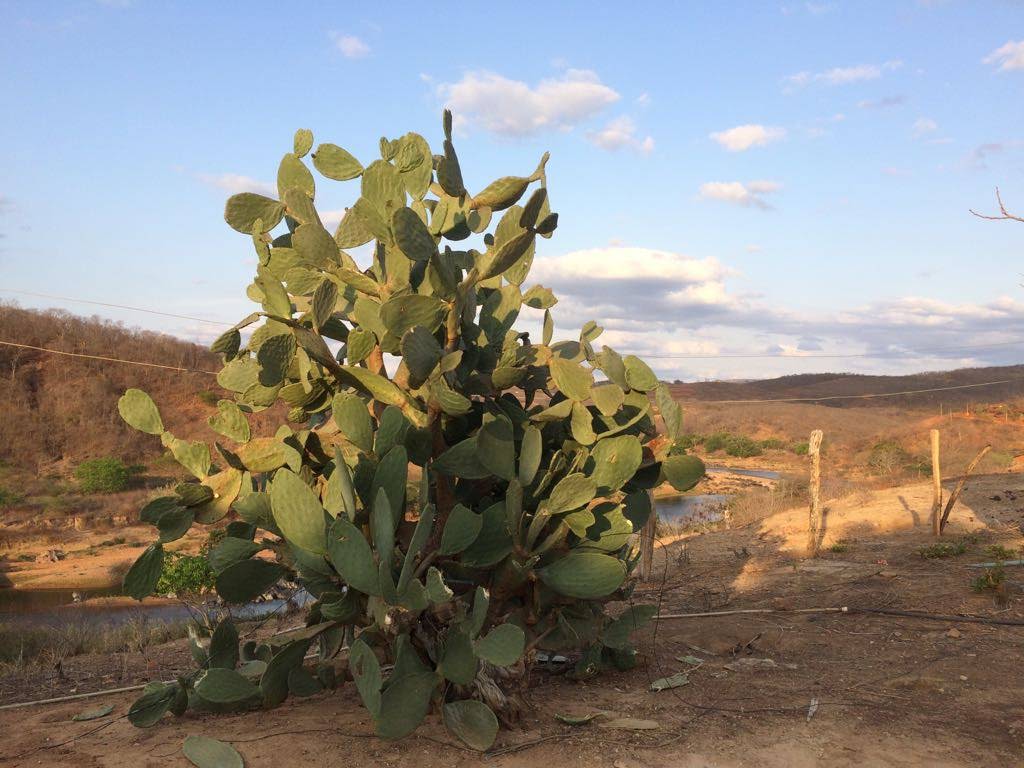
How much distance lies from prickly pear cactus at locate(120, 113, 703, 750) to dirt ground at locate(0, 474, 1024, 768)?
205mm

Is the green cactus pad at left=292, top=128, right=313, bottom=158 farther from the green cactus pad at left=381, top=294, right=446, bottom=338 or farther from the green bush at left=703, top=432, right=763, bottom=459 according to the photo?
the green bush at left=703, top=432, right=763, bottom=459

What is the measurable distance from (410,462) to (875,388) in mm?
66265

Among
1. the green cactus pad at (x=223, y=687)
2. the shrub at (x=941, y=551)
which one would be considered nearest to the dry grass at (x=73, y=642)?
the green cactus pad at (x=223, y=687)

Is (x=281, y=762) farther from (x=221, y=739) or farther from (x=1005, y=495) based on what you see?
(x=1005, y=495)

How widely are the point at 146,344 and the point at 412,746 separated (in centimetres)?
4013

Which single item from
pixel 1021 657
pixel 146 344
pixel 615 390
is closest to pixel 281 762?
pixel 615 390

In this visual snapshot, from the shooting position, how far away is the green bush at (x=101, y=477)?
24.6 meters

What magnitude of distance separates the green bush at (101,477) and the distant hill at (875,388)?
113 ft

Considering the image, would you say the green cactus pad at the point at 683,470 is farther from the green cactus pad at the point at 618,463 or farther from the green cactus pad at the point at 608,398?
the green cactus pad at the point at 608,398

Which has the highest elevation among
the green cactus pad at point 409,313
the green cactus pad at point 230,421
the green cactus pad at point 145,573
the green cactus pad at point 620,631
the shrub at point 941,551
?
the green cactus pad at point 409,313

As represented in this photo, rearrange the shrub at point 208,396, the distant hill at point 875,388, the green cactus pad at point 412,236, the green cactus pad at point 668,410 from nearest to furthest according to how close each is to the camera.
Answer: the green cactus pad at point 412,236, the green cactus pad at point 668,410, the shrub at point 208,396, the distant hill at point 875,388

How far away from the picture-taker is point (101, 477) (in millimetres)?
24609

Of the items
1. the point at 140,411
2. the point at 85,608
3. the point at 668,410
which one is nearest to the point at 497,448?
the point at 668,410

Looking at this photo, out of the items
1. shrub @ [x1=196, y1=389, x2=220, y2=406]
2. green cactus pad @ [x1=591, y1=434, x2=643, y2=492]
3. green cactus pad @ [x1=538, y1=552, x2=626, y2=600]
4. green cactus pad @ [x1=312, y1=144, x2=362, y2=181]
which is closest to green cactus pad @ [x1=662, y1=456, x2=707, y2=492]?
green cactus pad @ [x1=591, y1=434, x2=643, y2=492]
